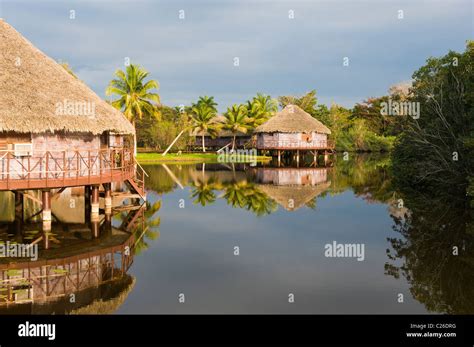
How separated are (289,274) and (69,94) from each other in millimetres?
13019

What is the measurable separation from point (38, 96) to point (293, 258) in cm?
1242

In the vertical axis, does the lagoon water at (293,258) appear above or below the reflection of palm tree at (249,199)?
below

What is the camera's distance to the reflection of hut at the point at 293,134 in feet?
193

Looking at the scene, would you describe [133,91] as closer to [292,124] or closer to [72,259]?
[292,124]

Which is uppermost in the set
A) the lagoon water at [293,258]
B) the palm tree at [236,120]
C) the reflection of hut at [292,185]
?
the palm tree at [236,120]

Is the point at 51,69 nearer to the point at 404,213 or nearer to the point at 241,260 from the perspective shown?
the point at 241,260

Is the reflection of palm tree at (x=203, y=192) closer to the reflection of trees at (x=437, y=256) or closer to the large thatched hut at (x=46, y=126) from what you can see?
the large thatched hut at (x=46, y=126)

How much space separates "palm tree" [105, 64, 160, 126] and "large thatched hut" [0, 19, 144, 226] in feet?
96.2

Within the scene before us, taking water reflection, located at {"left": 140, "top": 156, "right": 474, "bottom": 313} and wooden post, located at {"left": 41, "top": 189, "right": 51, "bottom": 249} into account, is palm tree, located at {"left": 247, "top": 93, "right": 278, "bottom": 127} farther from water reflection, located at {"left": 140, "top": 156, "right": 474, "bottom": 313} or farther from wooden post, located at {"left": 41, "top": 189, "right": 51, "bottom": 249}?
wooden post, located at {"left": 41, "top": 189, "right": 51, "bottom": 249}

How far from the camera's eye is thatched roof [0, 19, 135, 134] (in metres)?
17.7

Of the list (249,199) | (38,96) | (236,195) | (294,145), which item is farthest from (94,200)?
(294,145)

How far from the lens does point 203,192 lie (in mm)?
30750

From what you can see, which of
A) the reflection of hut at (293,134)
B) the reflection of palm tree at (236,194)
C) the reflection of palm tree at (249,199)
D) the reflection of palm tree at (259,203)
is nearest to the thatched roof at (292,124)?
the reflection of hut at (293,134)

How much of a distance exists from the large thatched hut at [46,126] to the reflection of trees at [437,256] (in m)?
12.5
